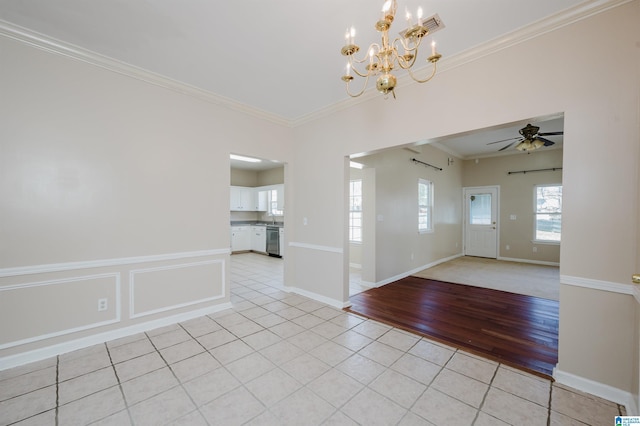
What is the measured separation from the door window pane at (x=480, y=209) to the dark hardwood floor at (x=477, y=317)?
3.73 meters

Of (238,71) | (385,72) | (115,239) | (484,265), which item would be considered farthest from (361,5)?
(484,265)

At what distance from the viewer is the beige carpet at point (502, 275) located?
4535mm

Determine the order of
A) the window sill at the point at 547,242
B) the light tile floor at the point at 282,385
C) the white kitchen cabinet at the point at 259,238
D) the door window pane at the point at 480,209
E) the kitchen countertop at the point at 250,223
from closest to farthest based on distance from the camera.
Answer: the light tile floor at the point at 282,385, the window sill at the point at 547,242, the door window pane at the point at 480,209, the white kitchen cabinet at the point at 259,238, the kitchen countertop at the point at 250,223

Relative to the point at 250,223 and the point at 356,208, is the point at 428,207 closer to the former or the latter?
the point at 356,208

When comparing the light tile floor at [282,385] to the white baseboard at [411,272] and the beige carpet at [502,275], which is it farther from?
the beige carpet at [502,275]

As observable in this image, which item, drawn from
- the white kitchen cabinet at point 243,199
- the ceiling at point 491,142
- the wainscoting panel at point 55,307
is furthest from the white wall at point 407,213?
the white kitchen cabinet at point 243,199

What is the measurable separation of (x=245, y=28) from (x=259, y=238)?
6559 millimetres

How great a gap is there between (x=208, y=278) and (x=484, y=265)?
656 centimetres

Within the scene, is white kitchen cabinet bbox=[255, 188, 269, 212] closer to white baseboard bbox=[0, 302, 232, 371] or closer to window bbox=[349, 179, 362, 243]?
window bbox=[349, 179, 362, 243]

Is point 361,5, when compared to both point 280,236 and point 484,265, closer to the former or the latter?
point 280,236

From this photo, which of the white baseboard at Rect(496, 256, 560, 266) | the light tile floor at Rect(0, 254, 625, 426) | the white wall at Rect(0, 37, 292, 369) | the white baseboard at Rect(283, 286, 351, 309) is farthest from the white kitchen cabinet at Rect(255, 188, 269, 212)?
the white baseboard at Rect(496, 256, 560, 266)

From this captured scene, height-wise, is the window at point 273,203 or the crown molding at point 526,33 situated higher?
the crown molding at point 526,33

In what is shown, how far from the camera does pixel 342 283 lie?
3.61m

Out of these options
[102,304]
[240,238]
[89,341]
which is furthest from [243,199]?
[89,341]
